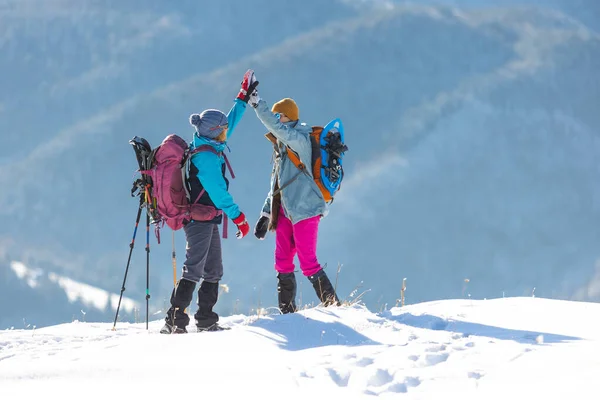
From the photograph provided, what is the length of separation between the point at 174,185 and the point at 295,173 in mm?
1429

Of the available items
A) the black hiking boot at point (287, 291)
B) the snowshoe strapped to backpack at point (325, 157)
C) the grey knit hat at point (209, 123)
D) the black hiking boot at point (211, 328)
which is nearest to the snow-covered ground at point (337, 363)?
the black hiking boot at point (211, 328)

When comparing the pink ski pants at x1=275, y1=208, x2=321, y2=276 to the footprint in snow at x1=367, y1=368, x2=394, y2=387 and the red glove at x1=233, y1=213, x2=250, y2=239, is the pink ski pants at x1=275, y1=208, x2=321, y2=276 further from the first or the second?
the footprint in snow at x1=367, y1=368, x2=394, y2=387

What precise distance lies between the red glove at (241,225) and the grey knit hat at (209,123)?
0.97 meters

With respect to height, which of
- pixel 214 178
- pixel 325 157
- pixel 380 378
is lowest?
pixel 380 378

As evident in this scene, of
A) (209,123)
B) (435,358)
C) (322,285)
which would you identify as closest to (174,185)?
(209,123)

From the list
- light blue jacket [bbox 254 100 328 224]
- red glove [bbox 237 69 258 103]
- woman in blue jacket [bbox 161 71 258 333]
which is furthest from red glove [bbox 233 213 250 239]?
red glove [bbox 237 69 258 103]

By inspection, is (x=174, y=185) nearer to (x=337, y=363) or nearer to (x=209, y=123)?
(x=209, y=123)

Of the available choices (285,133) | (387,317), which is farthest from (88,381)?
(285,133)

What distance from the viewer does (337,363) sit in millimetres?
4531

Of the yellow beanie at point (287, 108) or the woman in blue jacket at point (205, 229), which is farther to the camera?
the yellow beanie at point (287, 108)

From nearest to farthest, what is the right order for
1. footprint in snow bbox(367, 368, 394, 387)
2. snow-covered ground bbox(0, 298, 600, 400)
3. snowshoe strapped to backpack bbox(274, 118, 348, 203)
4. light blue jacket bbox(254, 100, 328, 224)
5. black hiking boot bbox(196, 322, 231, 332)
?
snow-covered ground bbox(0, 298, 600, 400) < footprint in snow bbox(367, 368, 394, 387) < black hiking boot bbox(196, 322, 231, 332) < light blue jacket bbox(254, 100, 328, 224) < snowshoe strapped to backpack bbox(274, 118, 348, 203)

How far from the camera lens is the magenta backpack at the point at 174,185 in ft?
23.7

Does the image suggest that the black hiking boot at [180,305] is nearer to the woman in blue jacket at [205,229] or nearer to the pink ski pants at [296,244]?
the woman in blue jacket at [205,229]

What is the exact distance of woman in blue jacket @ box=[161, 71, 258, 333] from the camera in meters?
7.13
